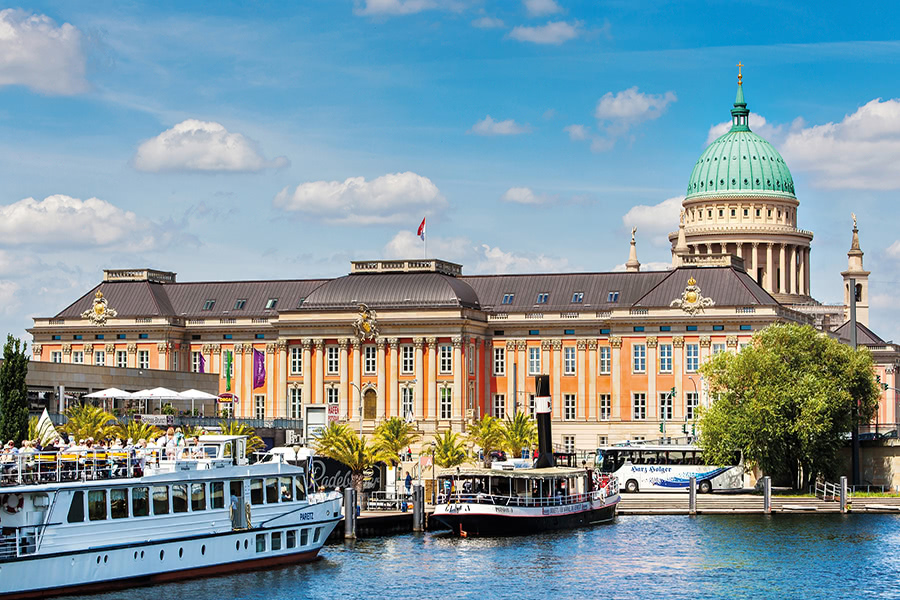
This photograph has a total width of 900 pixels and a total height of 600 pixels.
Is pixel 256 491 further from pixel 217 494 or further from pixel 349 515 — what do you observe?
pixel 349 515

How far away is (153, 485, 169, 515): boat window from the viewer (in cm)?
7631

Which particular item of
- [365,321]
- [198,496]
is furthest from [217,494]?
[365,321]

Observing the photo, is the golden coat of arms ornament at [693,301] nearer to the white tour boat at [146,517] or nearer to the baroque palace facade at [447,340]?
the baroque palace facade at [447,340]

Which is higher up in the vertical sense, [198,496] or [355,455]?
[355,455]

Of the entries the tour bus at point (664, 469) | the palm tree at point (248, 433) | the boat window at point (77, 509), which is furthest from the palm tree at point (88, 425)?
the tour bus at point (664, 469)

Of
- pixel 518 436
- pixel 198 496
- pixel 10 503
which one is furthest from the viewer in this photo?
pixel 518 436

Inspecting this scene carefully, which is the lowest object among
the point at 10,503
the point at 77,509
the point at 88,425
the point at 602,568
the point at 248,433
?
the point at 602,568

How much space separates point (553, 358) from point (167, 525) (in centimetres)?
9914

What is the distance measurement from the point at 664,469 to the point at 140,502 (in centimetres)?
6558

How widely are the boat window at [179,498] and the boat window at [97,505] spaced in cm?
414

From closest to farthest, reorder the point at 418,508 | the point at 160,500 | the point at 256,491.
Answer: the point at 160,500 → the point at 256,491 → the point at 418,508

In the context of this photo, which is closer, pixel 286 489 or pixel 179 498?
pixel 179 498

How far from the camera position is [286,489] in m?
84.4

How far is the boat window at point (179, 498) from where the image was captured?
7731 cm
